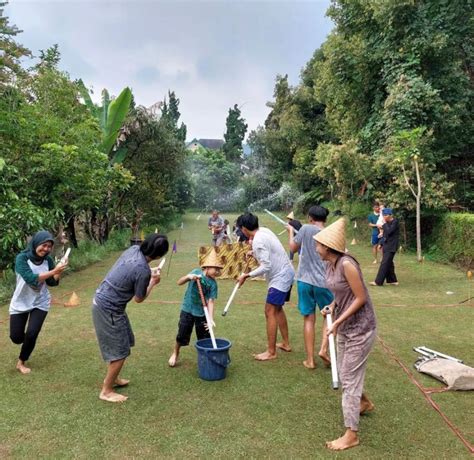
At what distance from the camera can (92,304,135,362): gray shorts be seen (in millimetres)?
3891

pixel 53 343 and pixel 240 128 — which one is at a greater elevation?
pixel 240 128

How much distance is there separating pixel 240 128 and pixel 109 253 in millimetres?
49007

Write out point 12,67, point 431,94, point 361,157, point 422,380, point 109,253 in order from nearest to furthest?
point 422,380 → point 431,94 → point 109,253 → point 361,157 → point 12,67

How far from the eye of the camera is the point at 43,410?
153 inches

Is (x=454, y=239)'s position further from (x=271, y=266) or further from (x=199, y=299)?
(x=199, y=299)

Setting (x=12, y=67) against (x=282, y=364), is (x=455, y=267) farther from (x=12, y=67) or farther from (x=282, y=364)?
(x=12, y=67)

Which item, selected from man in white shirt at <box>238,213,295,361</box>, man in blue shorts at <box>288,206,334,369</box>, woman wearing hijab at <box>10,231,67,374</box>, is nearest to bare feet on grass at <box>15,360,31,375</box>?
woman wearing hijab at <box>10,231,67,374</box>

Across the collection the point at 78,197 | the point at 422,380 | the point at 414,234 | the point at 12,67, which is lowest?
the point at 422,380

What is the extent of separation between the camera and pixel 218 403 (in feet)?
13.3

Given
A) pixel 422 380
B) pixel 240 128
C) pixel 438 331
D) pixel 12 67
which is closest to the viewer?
pixel 422 380

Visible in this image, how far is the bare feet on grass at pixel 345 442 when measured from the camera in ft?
10.9

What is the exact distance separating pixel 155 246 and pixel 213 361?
1.41m

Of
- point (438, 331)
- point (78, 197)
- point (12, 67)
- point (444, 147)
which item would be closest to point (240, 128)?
point (12, 67)

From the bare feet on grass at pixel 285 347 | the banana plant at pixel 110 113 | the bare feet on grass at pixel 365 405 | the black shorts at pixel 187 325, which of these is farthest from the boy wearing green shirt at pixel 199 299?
the banana plant at pixel 110 113
